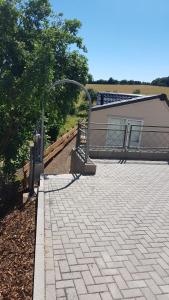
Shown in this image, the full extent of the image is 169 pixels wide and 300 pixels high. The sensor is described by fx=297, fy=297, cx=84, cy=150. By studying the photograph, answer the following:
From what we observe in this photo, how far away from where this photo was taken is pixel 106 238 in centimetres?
629

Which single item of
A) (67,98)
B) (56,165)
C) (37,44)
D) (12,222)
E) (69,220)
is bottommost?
(56,165)

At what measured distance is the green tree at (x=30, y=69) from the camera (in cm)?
848

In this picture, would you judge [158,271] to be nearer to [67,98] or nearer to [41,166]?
[41,166]

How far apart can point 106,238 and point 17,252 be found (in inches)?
73.5

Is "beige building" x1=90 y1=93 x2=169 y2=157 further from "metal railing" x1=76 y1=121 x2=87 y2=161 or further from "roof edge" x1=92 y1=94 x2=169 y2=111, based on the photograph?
"metal railing" x1=76 y1=121 x2=87 y2=161

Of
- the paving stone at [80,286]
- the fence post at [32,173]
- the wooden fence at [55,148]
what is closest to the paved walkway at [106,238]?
the paving stone at [80,286]

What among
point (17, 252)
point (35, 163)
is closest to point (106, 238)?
point (17, 252)

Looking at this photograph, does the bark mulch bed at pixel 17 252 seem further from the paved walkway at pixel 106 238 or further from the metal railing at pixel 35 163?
the metal railing at pixel 35 163

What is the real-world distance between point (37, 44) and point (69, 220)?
16.5ft

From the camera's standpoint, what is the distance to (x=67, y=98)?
35.5ft

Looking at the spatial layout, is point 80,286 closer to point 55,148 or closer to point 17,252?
point 17,252

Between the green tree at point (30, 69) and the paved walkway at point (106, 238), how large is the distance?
2.55 metres

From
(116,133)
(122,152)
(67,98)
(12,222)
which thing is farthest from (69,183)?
(116,133)

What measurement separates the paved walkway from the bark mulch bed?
0.39m
